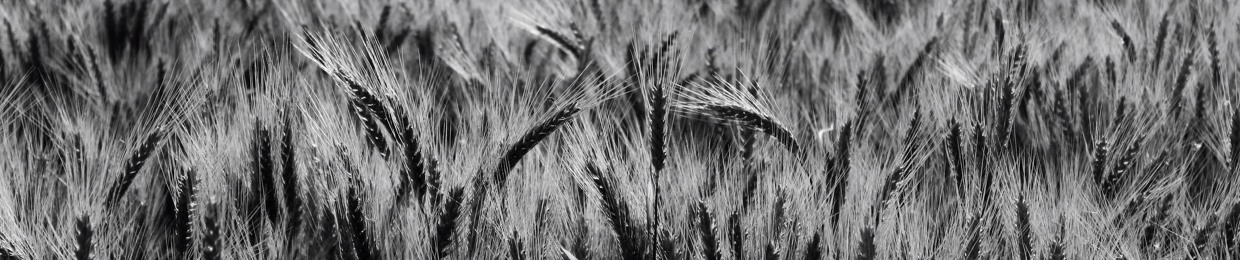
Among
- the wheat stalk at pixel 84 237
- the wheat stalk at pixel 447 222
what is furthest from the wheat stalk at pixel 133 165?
the wheat stalk at pixel 447 222

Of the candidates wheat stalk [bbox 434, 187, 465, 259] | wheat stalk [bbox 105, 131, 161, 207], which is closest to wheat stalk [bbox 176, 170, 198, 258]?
wheat stalk [bbox 105, 131, 161, 207]

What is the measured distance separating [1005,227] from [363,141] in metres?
0.90

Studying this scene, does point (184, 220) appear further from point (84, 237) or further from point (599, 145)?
point (599, 145)

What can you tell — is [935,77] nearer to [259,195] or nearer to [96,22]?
[259,195]

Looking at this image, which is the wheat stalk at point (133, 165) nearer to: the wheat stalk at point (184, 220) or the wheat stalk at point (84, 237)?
the wheat stalk at point (184, 220)

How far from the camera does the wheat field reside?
4.18ft

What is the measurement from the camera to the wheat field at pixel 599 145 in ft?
4.18

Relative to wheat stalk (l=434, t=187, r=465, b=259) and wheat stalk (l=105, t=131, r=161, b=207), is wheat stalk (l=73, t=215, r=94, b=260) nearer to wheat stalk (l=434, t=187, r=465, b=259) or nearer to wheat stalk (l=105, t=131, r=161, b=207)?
wheat stalk (l=105, t=131, r=161, b=207)

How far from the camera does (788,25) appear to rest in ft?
8.31

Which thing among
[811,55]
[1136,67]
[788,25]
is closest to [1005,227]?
[1136,67]

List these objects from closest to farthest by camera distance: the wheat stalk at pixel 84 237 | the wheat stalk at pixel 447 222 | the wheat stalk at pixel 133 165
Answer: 1. the wheat stalk at pixel 84 237
2. the wheat stalk at pixel 447 222
3. the wheat stalk at pixel 133 165

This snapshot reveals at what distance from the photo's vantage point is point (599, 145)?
1371 millimetres

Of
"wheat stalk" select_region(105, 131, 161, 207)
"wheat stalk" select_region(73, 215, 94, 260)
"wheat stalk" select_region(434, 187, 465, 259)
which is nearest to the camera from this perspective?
"wheat stalk" select_region(73, 215, 94, 260)

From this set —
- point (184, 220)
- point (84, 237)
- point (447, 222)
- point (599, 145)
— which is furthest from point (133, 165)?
point (599, 145)
